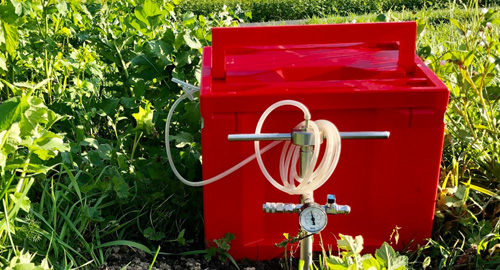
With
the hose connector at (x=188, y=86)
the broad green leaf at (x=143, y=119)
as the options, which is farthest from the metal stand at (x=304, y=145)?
the broad green leaf at (x=143, y=119)

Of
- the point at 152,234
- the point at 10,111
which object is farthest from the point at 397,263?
the point at 10,111

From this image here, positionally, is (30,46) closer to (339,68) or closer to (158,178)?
(158,178)

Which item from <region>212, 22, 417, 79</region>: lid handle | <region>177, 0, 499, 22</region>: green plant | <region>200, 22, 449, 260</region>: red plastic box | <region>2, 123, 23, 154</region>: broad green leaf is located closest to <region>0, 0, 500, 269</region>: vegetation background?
<region>2, 123, 23, 154</region>: broad green leaf

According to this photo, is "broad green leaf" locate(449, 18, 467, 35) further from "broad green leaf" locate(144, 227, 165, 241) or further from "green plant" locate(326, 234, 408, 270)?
"broad green leaf" locate(144, 227, 165, 241)

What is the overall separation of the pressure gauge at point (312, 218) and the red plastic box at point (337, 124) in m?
0.26

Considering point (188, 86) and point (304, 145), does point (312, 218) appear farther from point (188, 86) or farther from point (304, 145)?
point (188, 86)

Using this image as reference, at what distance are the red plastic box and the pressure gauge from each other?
26 centimetres

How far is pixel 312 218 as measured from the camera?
141 cm

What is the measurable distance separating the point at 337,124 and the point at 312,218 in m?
0.31

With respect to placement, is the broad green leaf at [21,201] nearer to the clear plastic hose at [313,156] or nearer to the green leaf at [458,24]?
the clear plastic hose at [313,156]

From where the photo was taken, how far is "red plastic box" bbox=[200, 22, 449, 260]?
1.54 m

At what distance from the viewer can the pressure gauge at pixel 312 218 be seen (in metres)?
1.41

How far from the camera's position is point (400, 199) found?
1.68 m

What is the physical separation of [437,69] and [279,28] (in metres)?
0.81
